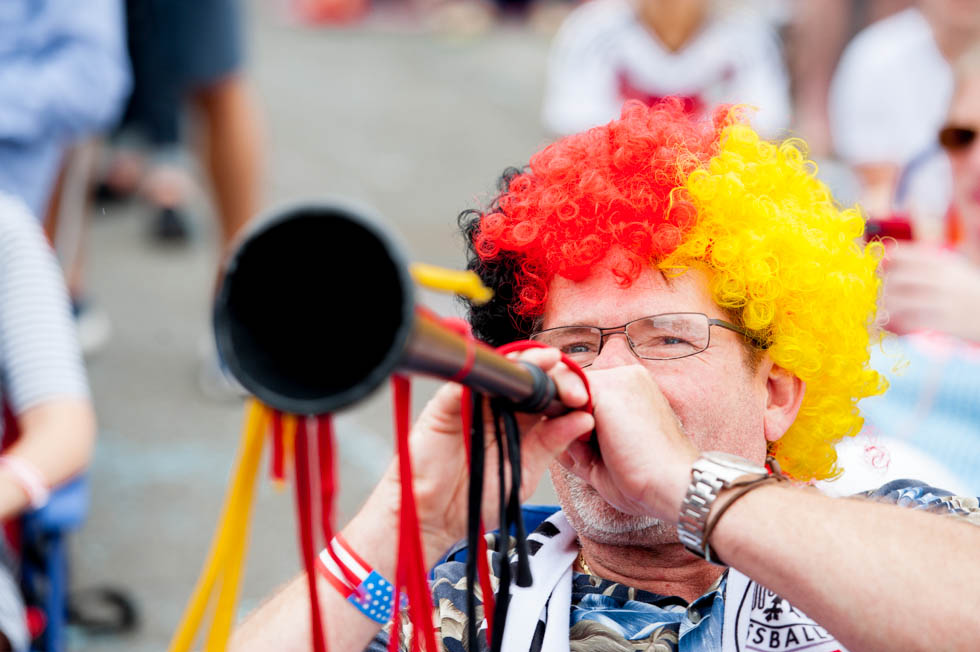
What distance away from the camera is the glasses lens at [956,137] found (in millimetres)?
3074

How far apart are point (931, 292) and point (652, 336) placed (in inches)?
51.0

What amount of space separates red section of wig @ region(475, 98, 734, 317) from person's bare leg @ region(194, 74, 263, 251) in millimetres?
2796

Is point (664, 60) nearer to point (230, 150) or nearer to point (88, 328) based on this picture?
point (230, 150)

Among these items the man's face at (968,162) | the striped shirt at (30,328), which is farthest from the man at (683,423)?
the man's face at (968,162)

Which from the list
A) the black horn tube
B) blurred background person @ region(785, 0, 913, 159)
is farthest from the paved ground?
blurred background person @ region(785, 0, 913, 159)

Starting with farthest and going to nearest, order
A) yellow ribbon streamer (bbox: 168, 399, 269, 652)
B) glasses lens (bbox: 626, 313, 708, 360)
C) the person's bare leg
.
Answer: the person's bare leg, glasses lens (bbox: 626, 313, 708, 360), yellow ribbon streamer (bbox: 168, 399, 269, 652)

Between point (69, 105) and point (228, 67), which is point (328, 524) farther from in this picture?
point (228, 67)

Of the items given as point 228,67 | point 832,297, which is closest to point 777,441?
point 832,297

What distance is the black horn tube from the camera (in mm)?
1056

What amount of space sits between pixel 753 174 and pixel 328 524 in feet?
3.16

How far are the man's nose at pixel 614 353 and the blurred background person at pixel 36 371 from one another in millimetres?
1249

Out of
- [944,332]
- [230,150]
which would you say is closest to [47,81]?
[230,150]

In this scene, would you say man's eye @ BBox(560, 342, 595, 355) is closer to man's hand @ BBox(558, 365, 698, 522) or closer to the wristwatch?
man's hand @ BBox(558, 365, 698, 522)

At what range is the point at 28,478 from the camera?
2.37 m
